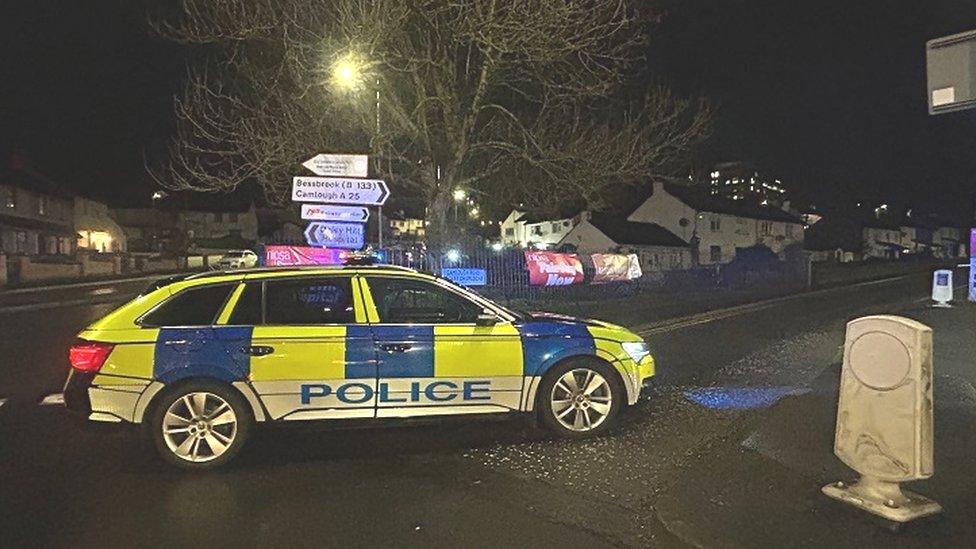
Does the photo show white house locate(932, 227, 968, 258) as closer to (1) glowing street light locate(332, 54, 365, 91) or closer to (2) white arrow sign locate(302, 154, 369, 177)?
(1) glowing street light locate(332, 54, 365, 91)

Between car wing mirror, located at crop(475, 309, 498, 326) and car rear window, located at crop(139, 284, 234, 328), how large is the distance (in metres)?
1.96

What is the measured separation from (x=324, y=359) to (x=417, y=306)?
0.95 m

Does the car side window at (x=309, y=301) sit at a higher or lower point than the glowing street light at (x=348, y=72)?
lower

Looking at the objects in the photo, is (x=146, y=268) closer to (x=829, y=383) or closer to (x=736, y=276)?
(x=736, y=276)

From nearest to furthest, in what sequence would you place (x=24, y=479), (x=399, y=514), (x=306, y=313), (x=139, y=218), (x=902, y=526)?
(x=902, y=526)
(x=399, y=514)
(x=24, y=479)
(x=306, y=313)
(x=139, y=218)

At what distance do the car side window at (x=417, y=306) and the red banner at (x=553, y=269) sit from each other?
1315cm

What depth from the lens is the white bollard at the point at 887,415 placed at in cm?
407

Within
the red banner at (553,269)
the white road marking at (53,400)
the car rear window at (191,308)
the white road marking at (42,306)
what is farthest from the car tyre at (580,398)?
the white road marking at (42,306)

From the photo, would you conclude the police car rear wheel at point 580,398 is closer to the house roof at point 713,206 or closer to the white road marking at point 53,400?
the white road marking at point 53,400

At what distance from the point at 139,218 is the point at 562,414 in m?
69.3

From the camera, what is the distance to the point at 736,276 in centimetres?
2953

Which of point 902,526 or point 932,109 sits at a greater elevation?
point 932,109

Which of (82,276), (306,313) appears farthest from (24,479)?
(82,276)

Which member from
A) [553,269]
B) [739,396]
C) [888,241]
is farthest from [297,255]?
[888,241]
